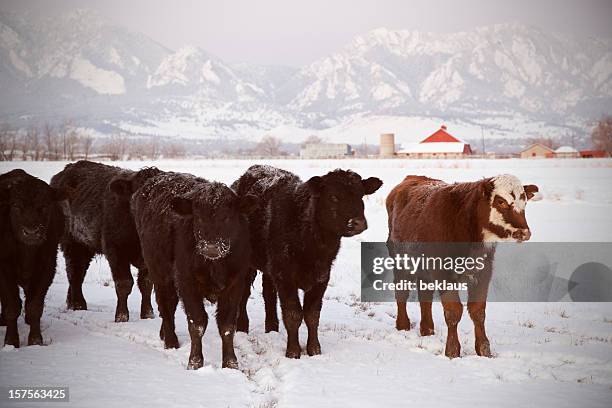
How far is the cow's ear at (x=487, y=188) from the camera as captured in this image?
7578 millimetres

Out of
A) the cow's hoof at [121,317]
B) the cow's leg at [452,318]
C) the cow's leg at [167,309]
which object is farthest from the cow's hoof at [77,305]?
the cow's leg at [452,318]

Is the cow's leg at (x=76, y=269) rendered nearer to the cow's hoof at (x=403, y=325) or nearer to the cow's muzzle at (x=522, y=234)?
the cow's hoof at (x=403, y=325)

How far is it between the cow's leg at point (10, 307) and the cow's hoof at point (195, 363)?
96.3 inches

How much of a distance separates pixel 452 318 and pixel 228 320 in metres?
2.97

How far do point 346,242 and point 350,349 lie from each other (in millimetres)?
10986

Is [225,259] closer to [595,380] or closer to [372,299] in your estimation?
[595,380]

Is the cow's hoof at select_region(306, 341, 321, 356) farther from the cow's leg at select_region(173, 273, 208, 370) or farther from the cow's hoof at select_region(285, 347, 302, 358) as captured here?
the cow's leg at select_region(173, 273, 208, 370)

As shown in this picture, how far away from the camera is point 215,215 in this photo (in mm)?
7008

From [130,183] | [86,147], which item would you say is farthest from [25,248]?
[86,147]

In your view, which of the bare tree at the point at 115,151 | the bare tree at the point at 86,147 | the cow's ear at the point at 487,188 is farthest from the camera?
the bare tree at the point at 115,151

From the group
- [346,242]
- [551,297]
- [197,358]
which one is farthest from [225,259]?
[346,242]

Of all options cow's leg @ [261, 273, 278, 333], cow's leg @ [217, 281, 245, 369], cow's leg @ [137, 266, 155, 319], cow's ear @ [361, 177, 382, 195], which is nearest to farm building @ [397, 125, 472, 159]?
cow's leg @ [137, 266, 155, 319]

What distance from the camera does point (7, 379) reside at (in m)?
6.41

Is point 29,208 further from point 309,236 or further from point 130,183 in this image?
point 309,236
